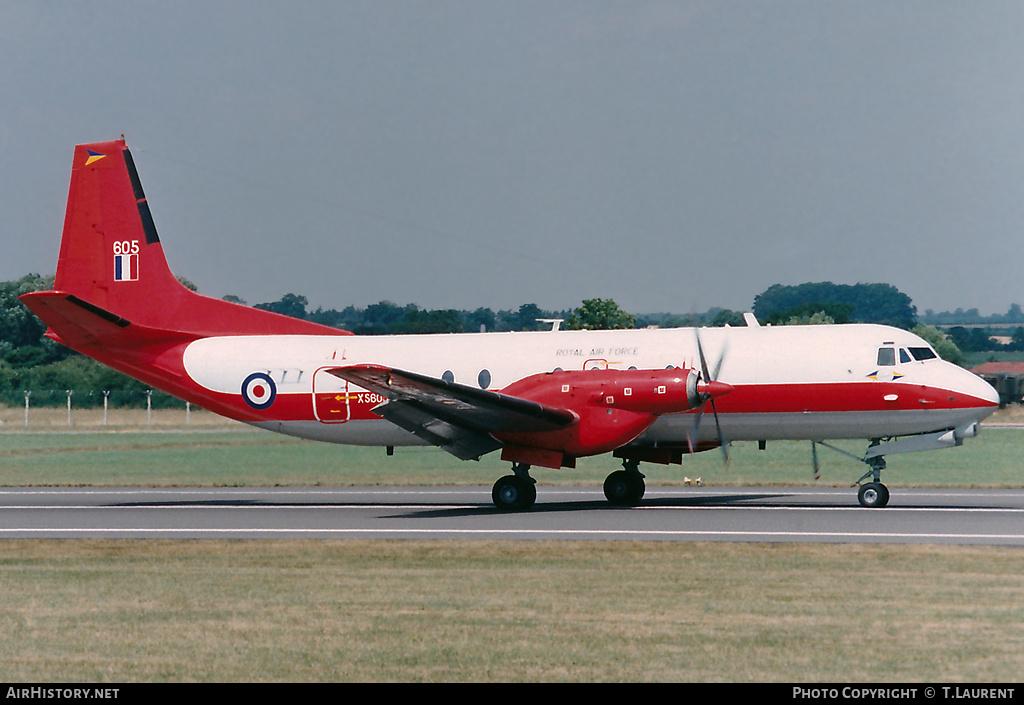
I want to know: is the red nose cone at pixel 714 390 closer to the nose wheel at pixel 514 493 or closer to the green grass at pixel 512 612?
the nose wheel at pixel 514 493

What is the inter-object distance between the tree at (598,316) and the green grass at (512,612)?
4191 cm

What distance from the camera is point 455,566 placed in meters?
15.1

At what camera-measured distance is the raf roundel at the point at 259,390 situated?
2534 cm

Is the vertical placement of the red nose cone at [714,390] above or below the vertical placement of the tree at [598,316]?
below

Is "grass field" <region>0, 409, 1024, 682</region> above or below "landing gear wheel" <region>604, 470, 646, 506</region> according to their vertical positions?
below

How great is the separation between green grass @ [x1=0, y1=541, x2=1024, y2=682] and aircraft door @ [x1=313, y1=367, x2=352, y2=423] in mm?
7723

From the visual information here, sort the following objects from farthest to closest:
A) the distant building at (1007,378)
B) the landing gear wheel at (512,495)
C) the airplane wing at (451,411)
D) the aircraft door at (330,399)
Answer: the distant building at (1007,378)
the aircraft door at (330,399)
the landing gear wheel at (512,495)
the airplane wing at (451,411)

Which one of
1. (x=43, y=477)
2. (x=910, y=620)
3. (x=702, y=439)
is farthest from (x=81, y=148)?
(x=910, y=620)

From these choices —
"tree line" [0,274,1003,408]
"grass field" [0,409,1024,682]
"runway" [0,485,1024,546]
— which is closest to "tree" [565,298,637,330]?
"tree line" [0,274,1003,408]

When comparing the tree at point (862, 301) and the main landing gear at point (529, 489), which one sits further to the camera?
the tree at point (862, 301)

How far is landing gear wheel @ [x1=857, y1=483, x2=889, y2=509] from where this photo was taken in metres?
21.6

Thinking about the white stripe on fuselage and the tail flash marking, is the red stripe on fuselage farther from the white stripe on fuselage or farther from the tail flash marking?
the tail flash marking

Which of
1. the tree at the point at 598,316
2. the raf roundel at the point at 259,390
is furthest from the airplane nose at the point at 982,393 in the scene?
the tree at the point at 598,316
